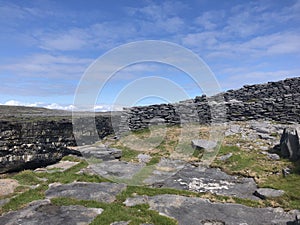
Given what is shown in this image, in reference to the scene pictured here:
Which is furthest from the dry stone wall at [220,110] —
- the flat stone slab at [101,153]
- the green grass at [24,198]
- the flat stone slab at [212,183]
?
the green grass at [24,198]

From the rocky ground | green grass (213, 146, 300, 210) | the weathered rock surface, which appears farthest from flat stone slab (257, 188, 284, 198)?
the weathered rock surface

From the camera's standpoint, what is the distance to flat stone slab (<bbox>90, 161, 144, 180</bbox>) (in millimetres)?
13805

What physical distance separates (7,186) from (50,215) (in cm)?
457

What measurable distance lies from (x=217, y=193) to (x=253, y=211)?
2028mm

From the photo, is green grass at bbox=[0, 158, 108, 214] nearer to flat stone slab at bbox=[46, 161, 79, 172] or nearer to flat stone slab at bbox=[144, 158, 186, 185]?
flat stone slab at bbox=[46, 161, 79, 172]

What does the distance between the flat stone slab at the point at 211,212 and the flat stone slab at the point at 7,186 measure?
541 cm

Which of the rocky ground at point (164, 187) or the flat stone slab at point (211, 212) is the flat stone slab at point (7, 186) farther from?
the flat stone slab at point (211, 212)

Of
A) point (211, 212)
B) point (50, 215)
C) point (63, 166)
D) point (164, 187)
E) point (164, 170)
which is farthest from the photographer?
point (63, 166)

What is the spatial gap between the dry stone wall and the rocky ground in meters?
4.90

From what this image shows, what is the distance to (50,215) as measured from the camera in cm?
898

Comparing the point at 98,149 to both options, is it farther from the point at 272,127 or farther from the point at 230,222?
the point at 272,127

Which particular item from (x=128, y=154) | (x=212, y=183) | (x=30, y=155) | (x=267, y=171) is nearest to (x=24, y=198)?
(x=30, y=155)

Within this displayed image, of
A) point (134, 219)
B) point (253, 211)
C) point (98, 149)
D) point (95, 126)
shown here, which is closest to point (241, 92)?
point (95, 126)

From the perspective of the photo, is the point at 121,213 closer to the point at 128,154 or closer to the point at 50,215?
the point at 50,215
